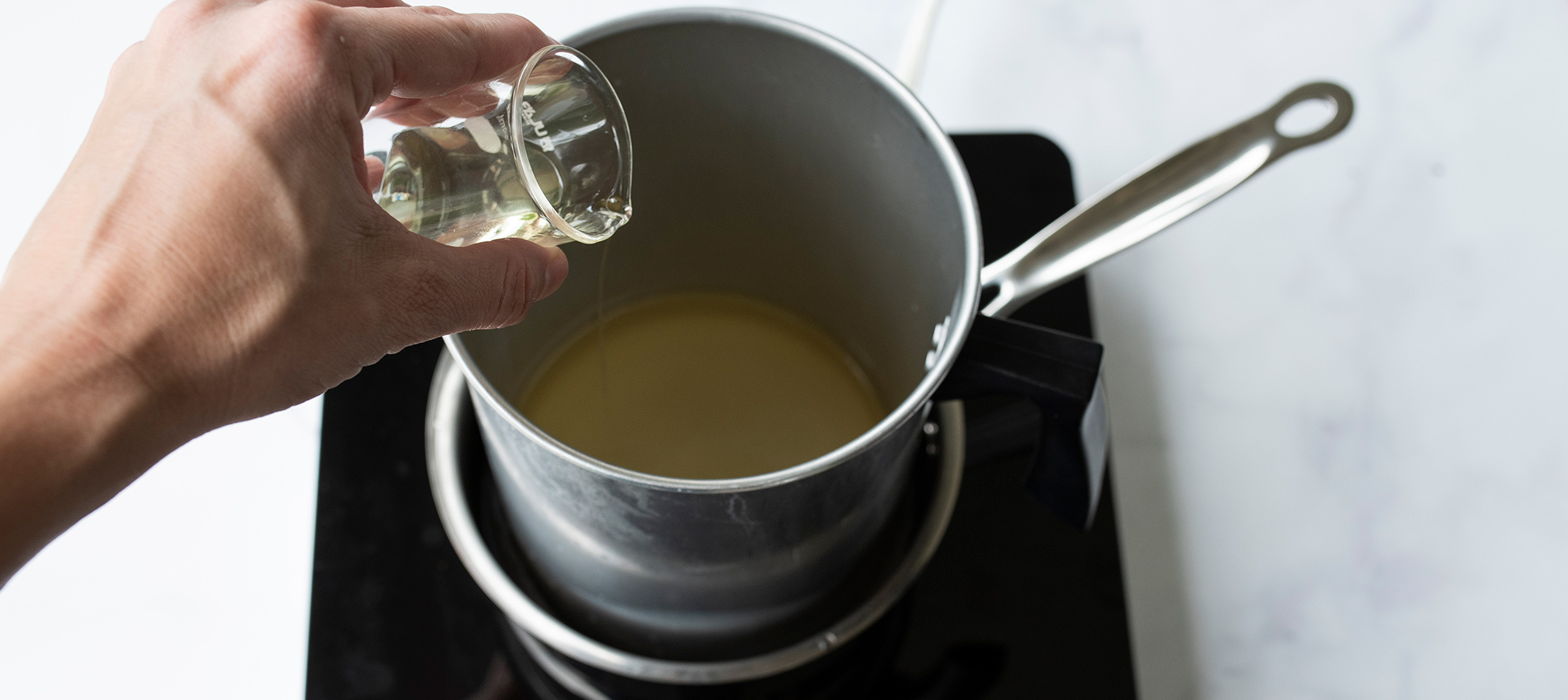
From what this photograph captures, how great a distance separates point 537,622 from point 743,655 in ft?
0.35

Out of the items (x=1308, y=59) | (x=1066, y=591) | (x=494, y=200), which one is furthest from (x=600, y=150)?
(x=1308, y=59)

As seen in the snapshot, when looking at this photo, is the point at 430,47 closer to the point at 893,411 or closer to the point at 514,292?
the point at 514,292

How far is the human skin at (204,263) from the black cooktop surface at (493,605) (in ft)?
0.82

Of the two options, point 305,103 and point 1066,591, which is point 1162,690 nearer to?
point 1066,591

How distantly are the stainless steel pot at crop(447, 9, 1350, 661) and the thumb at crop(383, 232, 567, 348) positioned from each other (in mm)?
15

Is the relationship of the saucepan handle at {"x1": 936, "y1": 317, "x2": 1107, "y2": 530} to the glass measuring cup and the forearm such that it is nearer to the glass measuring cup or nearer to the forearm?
the glass measuring cup

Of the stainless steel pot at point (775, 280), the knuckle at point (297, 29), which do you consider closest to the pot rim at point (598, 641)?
the stainless steel pot at point (775, 280)

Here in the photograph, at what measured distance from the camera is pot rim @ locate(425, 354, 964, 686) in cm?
→ 53

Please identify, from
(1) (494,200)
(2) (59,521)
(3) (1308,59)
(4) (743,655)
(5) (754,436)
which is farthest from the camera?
(3) (1308,59)

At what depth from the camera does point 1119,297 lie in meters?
0.74

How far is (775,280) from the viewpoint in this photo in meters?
0.68

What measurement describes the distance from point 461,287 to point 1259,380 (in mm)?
565

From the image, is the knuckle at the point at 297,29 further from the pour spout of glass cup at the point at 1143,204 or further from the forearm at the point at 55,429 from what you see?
the pour spout of glass cup at the point at 1143,204

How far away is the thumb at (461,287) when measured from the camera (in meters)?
0.38
